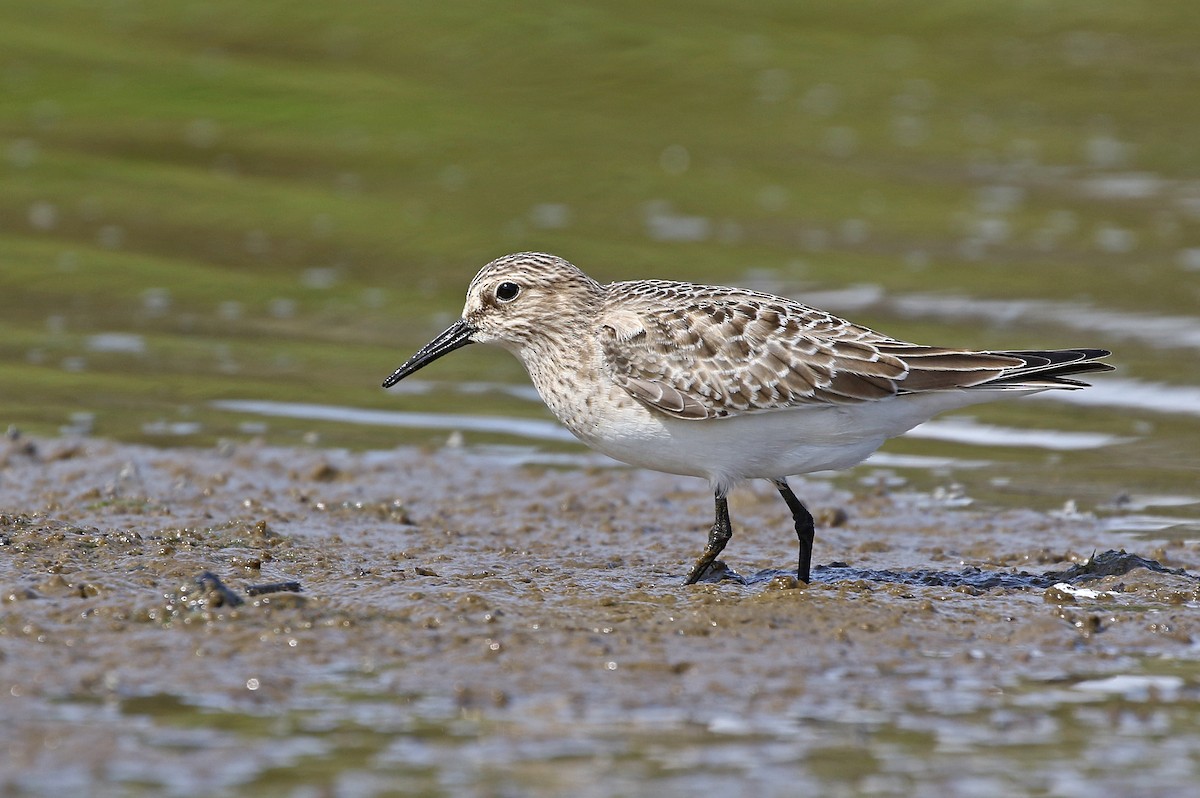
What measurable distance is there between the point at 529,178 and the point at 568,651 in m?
13.2

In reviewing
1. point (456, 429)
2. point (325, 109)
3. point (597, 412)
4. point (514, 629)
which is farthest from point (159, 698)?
point (325, 109)

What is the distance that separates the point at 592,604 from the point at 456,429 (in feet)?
16.5

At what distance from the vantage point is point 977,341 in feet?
48.5

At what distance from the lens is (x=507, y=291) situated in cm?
995

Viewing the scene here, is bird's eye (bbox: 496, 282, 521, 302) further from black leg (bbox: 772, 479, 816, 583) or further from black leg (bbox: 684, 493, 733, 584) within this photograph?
black leg (bbox: 772, 479, 816, 583)

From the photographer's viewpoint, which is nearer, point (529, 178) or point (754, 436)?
point (754, 436)

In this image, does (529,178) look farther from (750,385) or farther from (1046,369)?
(1046,369)

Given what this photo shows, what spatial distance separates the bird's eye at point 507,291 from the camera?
32.6 feet

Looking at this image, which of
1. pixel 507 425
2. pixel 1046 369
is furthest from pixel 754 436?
pixel 507 425

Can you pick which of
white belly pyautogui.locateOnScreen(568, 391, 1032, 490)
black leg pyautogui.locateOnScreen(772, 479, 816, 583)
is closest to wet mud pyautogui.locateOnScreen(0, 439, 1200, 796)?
→ black leg pyautogui.locateOnScreen(772, 479, 816, 583)

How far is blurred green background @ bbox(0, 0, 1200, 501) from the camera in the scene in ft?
48.9

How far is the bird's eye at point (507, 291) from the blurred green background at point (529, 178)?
3493 millimetres

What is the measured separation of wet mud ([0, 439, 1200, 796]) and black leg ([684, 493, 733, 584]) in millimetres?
112

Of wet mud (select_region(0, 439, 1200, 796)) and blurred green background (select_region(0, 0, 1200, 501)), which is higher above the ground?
blurred green background (select_region(0, 0, 1200, 501))
